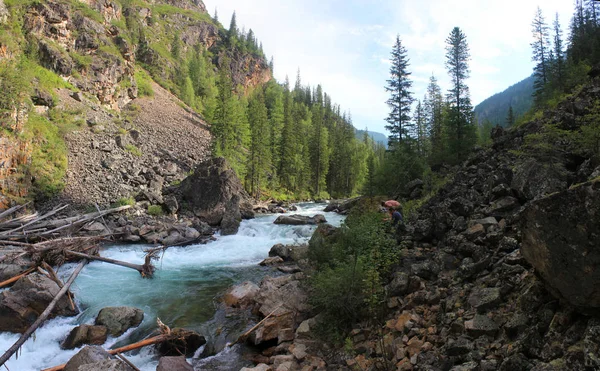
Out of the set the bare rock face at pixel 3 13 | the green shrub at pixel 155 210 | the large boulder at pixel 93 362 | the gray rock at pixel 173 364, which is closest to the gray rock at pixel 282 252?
the gray rock at pixel 173 364

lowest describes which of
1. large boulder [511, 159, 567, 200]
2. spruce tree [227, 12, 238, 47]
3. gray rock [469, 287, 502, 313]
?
gray rock [469, 287, 502, 313]

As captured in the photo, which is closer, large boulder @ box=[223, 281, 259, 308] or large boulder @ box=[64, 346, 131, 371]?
large boulder @ box=[64, 346, 131, 371]

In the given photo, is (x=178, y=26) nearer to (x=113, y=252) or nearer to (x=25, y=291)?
(x=113, y=252)

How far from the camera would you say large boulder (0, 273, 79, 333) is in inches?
349

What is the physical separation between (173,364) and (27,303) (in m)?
5.70

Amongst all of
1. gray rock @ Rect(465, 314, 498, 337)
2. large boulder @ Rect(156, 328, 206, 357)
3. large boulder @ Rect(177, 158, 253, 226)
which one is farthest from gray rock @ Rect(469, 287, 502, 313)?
large boulder @ Rect(177, 158, 253, 226)

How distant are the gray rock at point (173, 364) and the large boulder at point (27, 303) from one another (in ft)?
16.8

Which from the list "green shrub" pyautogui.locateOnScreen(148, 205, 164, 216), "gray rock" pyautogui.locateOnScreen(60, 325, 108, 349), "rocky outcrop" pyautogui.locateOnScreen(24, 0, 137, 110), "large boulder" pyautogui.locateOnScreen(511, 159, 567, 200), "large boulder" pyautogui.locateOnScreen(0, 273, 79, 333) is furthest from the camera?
"rocky outcrop" pyautogui.locateOnScreen(24, 0, 137, 110)

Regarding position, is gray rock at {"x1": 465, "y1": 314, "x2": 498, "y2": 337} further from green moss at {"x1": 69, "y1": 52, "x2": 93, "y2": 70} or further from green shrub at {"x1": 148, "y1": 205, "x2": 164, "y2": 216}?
green moss at {"x1": 69, "y1": 52, "x2": 93, "y2": 70}

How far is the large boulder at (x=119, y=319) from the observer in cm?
918

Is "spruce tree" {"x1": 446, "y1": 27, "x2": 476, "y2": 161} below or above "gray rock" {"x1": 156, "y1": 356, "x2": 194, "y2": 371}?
above

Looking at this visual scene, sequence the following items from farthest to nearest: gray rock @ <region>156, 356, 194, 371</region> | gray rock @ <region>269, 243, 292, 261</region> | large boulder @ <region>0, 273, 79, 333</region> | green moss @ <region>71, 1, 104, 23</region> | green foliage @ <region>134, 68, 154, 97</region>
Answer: green foliage @ <region>134, 68, 154, 97</region>, green moss @ <region>71, 1, 104, 23</region>, gray rock @ <region>269, 243, 292, 261</region>, large boulder @ <region>0, 273, 79, 333</region>, gray rock @ <region>156, 356, 194, 371</region>

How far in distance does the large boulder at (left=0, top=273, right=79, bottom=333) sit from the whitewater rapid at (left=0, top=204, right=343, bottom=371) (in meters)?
0.29

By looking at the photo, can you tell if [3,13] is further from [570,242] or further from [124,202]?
[570,242]
